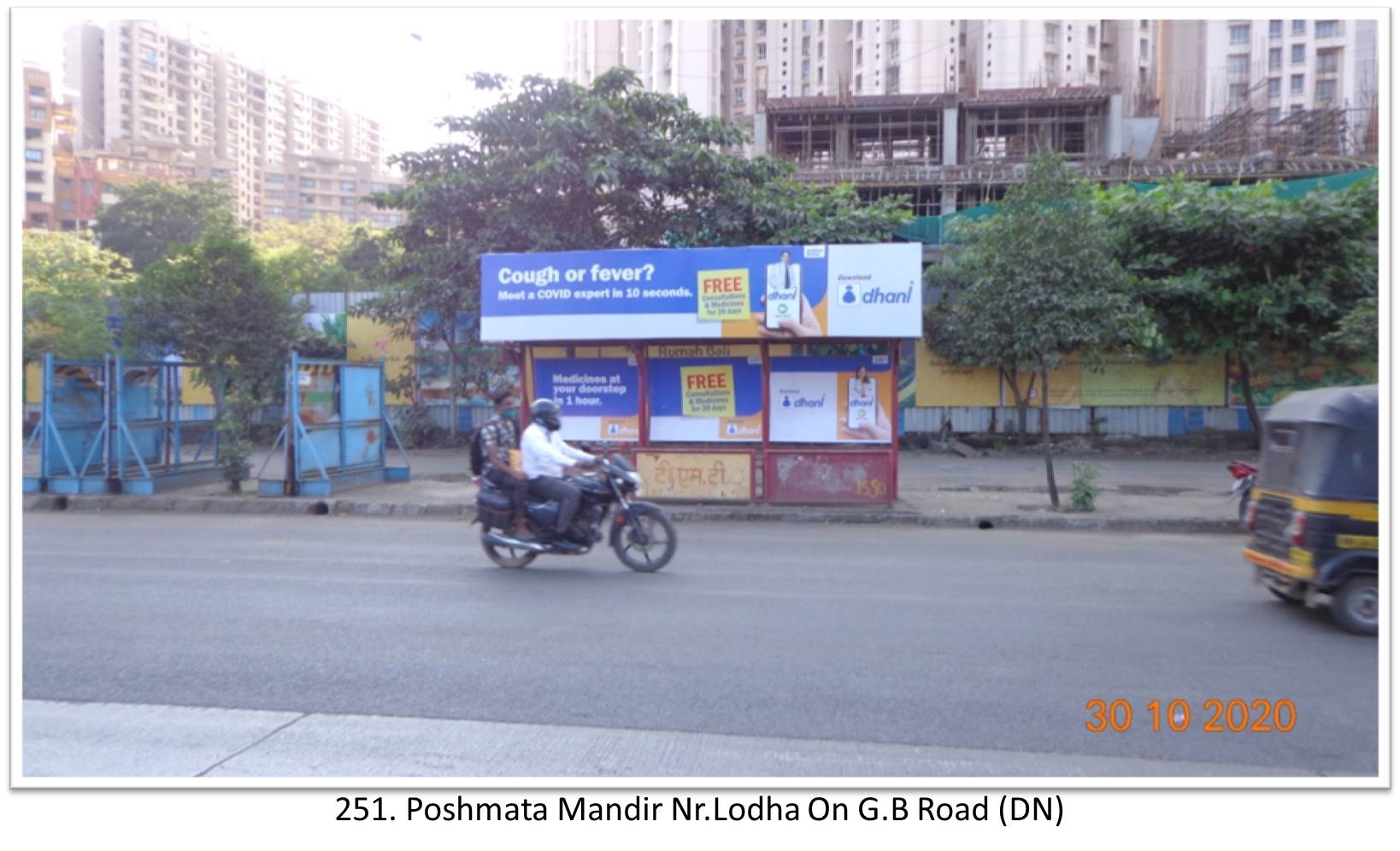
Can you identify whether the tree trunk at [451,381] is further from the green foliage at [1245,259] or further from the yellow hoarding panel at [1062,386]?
the green foliage at [1245,259]

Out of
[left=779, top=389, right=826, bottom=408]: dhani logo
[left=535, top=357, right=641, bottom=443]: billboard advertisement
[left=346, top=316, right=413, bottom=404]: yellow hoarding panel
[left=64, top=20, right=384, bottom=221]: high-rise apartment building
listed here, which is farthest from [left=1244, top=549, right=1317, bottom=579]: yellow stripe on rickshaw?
[left=64, top=20, right=384, bottom=221]: high-rise apartment building

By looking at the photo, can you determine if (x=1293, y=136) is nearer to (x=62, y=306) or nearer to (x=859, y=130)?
(x=859, y=130)

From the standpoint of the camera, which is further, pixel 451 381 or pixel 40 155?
pixel 40 155

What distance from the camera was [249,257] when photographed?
24.4 meters

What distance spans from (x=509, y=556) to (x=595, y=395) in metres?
5.55

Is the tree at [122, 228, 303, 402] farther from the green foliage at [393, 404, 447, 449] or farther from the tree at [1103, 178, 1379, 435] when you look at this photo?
the tree at [1103, 178, 1379, 435]

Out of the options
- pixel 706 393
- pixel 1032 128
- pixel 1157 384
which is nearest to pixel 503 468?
pixel 706 393

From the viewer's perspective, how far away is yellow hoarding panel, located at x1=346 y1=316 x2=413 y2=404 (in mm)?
27062

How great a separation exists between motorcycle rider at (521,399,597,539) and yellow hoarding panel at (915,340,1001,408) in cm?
1585

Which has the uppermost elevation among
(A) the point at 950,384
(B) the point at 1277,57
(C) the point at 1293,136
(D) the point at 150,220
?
(B) the point at 1277,57

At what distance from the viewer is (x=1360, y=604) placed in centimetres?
704

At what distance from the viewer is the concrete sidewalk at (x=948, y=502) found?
1366cm
